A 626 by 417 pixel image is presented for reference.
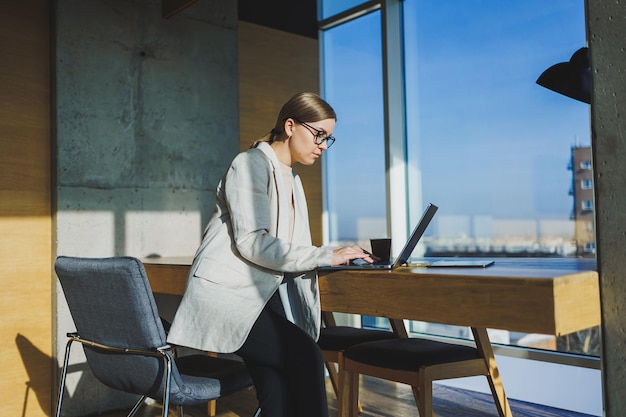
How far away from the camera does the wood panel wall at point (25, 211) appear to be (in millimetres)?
3213

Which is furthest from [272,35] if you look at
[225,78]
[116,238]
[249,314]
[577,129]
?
[249,314]

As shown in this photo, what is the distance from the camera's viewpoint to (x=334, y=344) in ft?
9.73

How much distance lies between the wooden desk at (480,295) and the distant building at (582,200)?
1.28 metres

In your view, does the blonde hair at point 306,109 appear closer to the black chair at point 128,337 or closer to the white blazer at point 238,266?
the white blazer at point 238,266

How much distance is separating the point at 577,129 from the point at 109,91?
100 inches

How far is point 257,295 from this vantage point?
212cm

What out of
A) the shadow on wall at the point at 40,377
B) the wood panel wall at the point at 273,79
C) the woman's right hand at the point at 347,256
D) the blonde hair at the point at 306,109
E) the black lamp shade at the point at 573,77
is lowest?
the shadow on wall at the point at 40,377

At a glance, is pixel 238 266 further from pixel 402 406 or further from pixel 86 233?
pixel 402 406

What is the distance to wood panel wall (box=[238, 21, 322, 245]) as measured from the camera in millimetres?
4191

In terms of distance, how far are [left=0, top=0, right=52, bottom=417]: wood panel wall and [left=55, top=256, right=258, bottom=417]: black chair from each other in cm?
118

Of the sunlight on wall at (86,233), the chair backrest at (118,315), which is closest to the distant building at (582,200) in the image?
the chair backrest at (118,315)

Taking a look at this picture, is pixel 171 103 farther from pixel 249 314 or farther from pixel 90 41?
pixel 249 314

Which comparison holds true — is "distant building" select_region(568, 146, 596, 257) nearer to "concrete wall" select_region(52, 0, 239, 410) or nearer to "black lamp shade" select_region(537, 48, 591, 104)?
"black lamp shade" select_region(537, 48, 591, 104)

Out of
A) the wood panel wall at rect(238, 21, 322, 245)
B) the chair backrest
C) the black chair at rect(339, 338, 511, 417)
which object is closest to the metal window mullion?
the wood panel wall at rect(238, 21, 322, 245)
